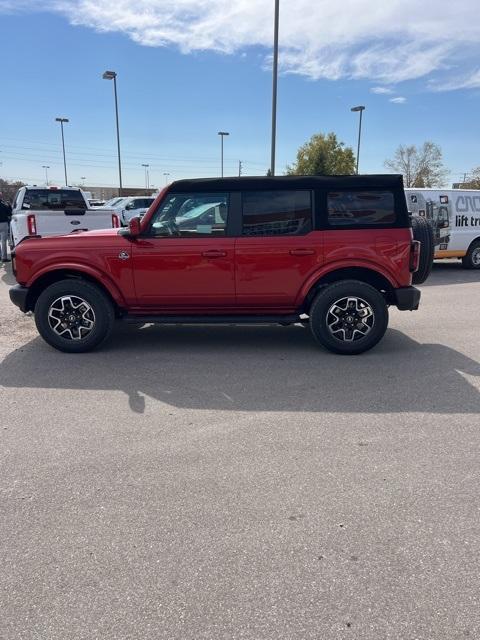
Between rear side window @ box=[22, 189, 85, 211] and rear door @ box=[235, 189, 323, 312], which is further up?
rear side window @ box=[22, 189, 85, 211]

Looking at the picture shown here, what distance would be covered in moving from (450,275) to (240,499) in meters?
10.7

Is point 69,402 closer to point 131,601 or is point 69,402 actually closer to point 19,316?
point 131,601

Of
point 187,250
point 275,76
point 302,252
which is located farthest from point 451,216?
point 187,250

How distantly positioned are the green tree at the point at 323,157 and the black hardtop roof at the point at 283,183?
37.4 m

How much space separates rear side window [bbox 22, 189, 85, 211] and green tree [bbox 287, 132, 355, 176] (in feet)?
104

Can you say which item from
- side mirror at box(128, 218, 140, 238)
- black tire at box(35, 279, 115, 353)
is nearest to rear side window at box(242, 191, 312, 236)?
side mirror at box(128, 218, 140, 238)

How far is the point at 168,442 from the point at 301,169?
42.5m

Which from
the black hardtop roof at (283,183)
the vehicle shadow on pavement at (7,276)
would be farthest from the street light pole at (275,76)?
the black hardtop roof at (283,183)

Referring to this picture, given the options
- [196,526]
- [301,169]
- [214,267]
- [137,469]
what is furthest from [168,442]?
[301,169]

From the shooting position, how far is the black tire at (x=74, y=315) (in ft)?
19.0

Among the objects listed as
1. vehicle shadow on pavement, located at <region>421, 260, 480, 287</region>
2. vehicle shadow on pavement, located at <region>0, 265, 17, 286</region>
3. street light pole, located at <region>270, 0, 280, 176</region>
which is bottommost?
vehicle shadow on pavement, located at <region>421, 260, 480, 287</region>

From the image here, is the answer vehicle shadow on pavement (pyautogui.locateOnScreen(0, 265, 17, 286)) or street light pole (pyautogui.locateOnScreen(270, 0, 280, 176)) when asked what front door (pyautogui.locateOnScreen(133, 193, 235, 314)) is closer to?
vehicle shadow on pavement (pyautogui.locateOnScreen(0, 265, 17, 286))

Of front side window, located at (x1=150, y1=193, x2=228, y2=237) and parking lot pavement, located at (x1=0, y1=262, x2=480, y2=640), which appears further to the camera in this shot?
front side window, located at (x1=150, y1=193, x2=228, y2=237)

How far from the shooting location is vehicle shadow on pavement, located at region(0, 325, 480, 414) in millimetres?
4445
